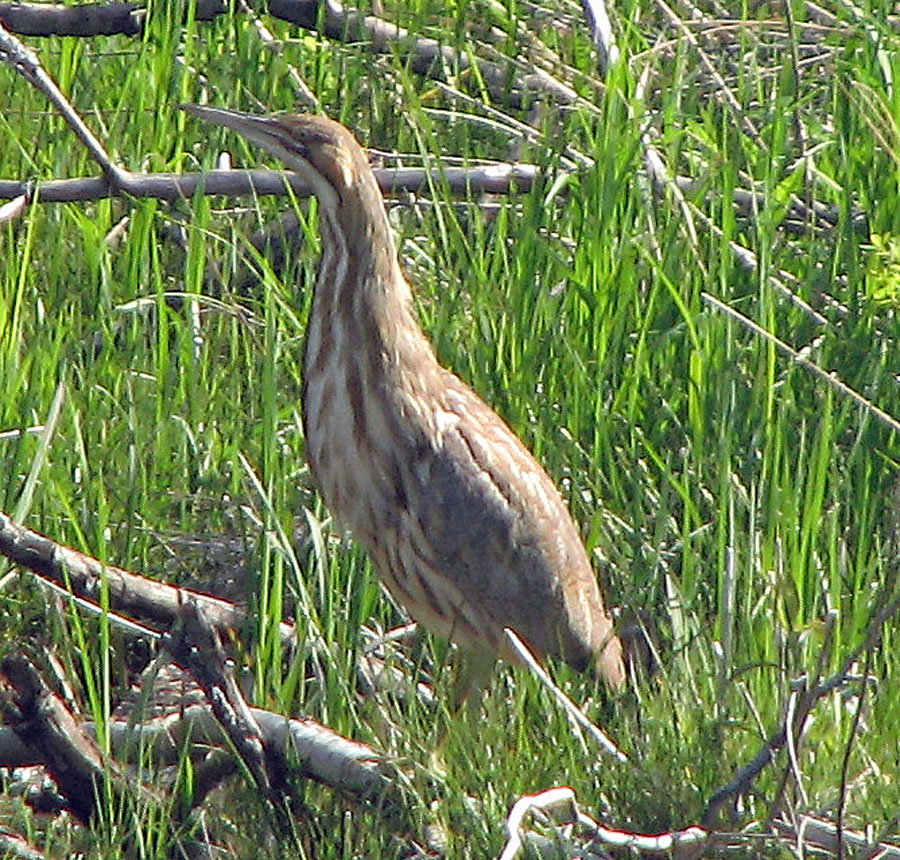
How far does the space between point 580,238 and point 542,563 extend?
0.58 m

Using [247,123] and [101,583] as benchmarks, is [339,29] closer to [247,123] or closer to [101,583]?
[247,123]

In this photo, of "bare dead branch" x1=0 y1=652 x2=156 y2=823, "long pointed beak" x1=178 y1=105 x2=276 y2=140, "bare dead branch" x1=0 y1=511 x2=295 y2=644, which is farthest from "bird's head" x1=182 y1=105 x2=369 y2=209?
"bare dead branch" x1=0 y1=652 x2=156 y2=823

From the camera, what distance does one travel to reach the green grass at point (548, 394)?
9.27 ft

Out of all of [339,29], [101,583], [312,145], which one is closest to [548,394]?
[312,145]

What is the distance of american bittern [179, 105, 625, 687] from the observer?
3.28m

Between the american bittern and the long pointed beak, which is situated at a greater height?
the long pointed beak

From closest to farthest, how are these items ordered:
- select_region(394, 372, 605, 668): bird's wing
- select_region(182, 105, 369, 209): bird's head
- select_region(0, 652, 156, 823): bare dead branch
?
select_region(0, 652, 156, 823): bare dead branch, select_region(182, 105, 369, 209): bird's head, select_region(394, 372, 605, 668): bird's wing

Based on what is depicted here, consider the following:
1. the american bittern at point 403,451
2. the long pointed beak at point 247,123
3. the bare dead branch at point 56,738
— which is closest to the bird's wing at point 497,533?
the american bittern at point 403,451

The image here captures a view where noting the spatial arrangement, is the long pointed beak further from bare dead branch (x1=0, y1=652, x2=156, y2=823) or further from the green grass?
bare dead branch (x1=0, y1=652, x2=156, y2=823)

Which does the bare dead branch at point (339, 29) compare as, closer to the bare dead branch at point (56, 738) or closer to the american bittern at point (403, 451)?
the american bittern at point (403, 451)

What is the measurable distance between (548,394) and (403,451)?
13.5 inches

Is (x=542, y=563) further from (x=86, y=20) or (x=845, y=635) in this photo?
(x=86, y=20)

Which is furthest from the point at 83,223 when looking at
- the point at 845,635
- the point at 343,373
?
the point at 845,635

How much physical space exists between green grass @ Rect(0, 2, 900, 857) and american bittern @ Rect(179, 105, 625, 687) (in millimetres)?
69
